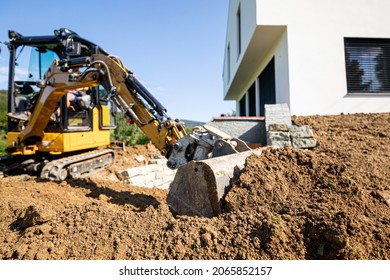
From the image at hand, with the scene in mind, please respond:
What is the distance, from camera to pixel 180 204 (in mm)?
2682

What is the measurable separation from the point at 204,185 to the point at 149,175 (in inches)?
185

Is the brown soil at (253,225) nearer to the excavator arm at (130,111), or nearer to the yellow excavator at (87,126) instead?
the yellow excavator at (87,126)

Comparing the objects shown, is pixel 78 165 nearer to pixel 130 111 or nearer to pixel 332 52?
pixel 130 111

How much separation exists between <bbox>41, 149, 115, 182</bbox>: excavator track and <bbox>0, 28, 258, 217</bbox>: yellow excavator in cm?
2

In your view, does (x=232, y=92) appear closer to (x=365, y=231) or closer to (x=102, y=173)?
(x=102, y=173)

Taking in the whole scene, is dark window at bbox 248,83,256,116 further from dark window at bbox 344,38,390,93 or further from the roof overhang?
dark window at bbox 344,38,390,93

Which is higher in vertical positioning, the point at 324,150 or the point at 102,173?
the point at 324,150

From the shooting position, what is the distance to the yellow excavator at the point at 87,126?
263 centimetres

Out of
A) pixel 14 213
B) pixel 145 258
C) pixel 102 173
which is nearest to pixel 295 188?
pixel 145 258

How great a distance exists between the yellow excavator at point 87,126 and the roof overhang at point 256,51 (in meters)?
4.87

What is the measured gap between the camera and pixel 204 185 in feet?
8.14

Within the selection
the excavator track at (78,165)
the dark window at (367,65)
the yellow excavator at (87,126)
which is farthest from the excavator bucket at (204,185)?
the dark window at (367,65)

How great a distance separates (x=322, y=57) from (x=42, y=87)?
682 cm

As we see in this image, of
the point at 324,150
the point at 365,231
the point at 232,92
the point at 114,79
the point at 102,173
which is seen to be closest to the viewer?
the point at 365,231
